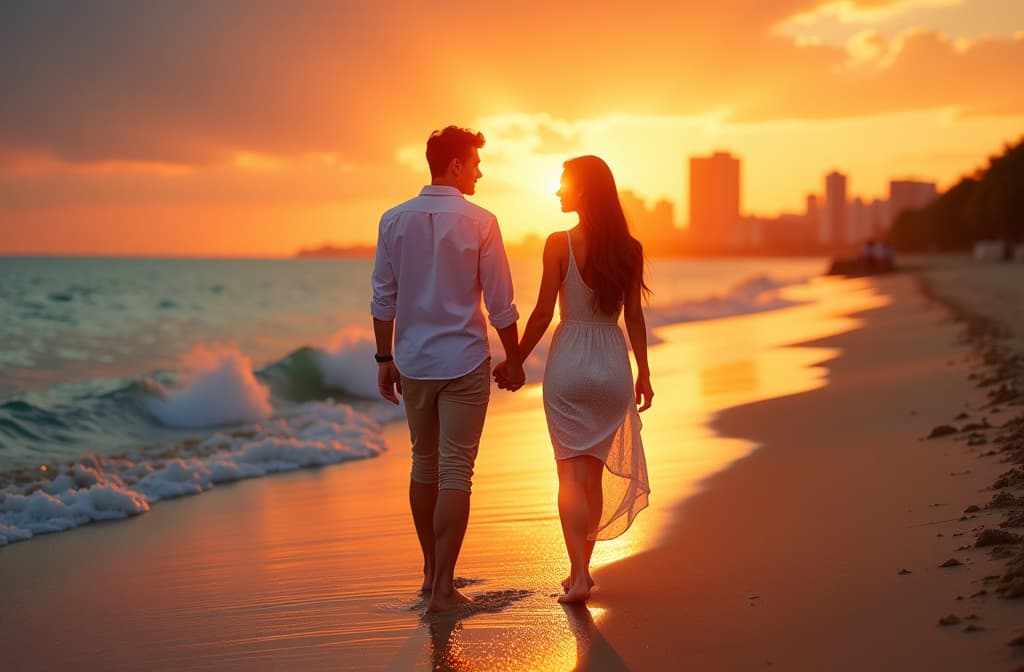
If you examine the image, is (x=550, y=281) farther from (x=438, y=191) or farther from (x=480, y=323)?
(x=438, y=191)

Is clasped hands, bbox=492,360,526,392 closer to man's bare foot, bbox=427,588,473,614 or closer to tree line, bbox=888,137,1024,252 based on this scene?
man's bare foot, bbox=427,588,473,614

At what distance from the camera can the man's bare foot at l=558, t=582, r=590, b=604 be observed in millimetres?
4539

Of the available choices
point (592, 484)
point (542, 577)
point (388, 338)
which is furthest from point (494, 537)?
point (388, 338)

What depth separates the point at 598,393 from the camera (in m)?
4.72

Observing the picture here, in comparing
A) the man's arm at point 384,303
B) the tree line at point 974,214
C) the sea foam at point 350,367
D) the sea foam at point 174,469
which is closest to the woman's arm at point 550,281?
the man's arm at point 384,303

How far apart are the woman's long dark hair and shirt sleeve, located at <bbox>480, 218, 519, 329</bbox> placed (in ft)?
1.29

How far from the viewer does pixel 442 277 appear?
462 centimetres

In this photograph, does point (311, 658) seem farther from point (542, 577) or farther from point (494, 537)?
point (494, 537)

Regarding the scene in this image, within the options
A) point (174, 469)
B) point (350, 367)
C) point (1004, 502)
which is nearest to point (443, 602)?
point (1004, 502)

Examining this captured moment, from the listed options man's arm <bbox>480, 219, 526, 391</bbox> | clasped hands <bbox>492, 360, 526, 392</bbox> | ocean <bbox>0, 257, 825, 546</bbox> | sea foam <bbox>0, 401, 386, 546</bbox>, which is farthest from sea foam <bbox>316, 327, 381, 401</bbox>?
man's arm <bbox>480, 219, 526, 391</bbox>

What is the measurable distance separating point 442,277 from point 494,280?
24cm

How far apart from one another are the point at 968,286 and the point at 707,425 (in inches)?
1039

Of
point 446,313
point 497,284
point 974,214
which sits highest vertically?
point 974,214

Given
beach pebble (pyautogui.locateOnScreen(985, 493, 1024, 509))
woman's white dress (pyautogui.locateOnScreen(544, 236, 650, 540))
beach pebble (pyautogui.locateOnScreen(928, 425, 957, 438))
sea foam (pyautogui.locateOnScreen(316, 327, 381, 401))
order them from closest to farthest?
woman's white dress (pyautogui.locateOnScreen(544, 236, 650, 540)), beach pebble (pyautogui.locateOnScreen(985, 493, 1024, 509)), beach pebble (pyautogui.locateOnScreen(928, 425, 957, 438)), sea foam (pyautogui.locateOnScreen(316, 327, 381, 401))
